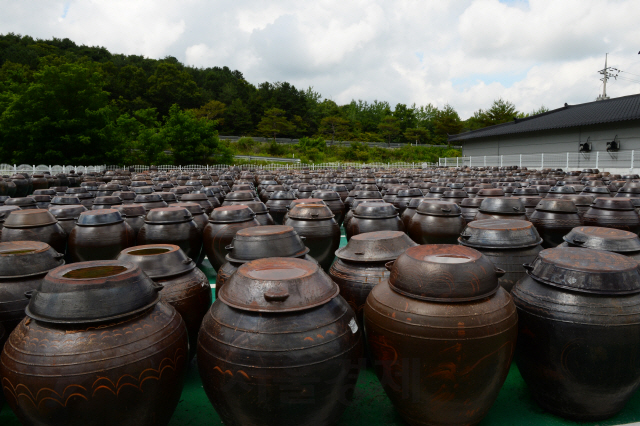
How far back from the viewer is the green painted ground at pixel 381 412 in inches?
144

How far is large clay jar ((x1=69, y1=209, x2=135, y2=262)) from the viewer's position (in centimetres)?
662

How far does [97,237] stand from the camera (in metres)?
6.62

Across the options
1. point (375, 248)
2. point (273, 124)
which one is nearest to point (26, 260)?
point (375, 248)

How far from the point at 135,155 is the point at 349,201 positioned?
114 ft

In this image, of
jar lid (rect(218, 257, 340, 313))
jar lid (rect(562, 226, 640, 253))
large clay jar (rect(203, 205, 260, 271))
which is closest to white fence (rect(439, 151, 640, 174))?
jar lid (rect(562, 226, 640, 253))

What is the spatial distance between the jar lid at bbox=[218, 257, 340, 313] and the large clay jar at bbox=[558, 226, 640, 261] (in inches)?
126

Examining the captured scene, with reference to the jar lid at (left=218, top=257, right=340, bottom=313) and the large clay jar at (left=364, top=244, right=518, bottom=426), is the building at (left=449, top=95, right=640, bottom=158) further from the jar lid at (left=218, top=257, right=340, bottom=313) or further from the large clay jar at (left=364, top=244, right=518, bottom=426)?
the jar lid at (left=218, top=257, right=340, bottom=313)

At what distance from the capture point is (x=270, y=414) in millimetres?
2912

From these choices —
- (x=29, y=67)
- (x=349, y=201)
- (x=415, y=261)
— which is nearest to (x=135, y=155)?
(x=29, y=67)

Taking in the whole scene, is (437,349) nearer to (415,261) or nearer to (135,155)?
(415,261)

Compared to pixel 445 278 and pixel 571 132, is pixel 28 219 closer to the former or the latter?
pixel 445 278

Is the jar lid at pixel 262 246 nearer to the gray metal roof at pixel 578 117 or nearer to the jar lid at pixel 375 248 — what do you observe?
the jar lid at pixel 375 248

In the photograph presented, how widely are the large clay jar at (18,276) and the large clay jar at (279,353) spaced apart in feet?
6.70

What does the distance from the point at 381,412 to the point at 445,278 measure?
5.11 ft
